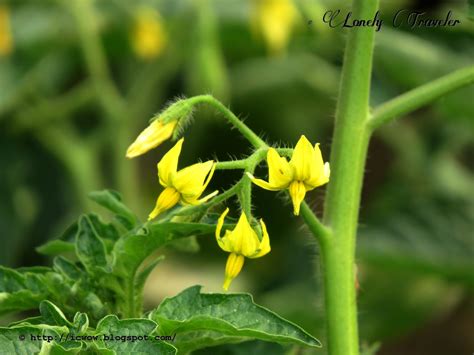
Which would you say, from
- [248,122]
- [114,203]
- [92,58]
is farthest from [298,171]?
[248,122]

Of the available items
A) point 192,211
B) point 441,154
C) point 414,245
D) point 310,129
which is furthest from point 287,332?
point 310,129

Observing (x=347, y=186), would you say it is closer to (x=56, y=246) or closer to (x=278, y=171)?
(x=278, y=171)

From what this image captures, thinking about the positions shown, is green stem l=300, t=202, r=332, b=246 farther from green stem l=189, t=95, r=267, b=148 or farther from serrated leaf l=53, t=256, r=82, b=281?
serrated leaf l=53, t=256, r=82, b=281

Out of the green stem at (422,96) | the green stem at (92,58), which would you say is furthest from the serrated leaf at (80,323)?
the green stem at (92,58)

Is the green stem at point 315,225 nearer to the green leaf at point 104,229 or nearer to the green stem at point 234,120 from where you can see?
the green stem at point 234,120

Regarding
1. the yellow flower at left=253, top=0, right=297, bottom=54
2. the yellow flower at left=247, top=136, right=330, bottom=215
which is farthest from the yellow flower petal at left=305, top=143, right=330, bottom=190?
the yellow flower at left=253, top=0, right=297, bottom=54
